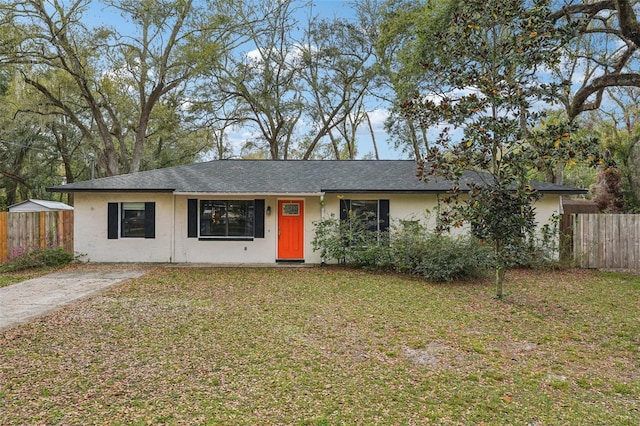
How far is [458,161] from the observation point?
6648 millimetres

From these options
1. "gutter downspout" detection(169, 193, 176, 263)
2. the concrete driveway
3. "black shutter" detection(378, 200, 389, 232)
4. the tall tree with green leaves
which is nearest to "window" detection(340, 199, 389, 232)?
"black shutter" detection(378, 200, 389, 232)

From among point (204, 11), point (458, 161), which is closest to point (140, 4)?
point (204, 11)

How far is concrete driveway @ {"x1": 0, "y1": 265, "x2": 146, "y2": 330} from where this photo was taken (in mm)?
6199

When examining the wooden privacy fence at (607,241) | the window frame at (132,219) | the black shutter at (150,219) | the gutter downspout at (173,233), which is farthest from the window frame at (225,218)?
the wooden privacy fence at (607,241)

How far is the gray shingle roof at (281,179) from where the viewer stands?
1107 cm

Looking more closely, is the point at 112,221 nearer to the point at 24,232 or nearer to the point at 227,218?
the point at 24,232

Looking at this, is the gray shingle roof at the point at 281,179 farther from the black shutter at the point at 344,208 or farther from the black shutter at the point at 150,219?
the black shutter at the point at 150,219

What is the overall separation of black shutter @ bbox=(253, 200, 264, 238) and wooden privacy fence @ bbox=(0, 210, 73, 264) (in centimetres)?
585

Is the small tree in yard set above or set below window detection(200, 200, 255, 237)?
above

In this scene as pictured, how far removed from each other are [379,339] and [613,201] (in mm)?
15260

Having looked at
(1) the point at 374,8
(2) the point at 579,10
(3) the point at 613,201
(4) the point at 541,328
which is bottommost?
(4) the point at 541,328

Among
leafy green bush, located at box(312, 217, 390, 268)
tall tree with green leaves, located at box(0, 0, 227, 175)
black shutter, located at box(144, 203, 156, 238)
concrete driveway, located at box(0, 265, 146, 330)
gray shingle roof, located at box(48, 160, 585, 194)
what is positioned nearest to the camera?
concrete driveway, located at box(0, 265, 146, 330)

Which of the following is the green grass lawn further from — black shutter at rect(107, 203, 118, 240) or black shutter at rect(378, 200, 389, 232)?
black shutter at rect(107, 203, 118, 240)

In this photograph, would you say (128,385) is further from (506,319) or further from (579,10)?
(579,10)
